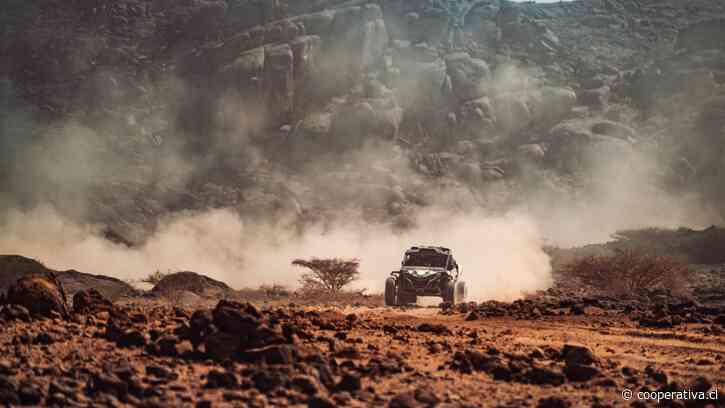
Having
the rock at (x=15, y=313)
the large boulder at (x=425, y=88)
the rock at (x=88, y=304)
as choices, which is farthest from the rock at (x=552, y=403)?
the large boulder at (x=425, y=88)

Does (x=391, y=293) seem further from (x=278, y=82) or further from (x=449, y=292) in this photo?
(x=278, y=82)

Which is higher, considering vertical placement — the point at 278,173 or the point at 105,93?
the point at 105,93

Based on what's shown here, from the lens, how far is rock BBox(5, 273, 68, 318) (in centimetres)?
1634

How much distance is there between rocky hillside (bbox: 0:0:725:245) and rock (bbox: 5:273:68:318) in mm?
77954

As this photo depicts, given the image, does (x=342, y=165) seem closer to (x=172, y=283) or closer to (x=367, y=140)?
(x=367, y=140)

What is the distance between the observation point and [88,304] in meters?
18.5

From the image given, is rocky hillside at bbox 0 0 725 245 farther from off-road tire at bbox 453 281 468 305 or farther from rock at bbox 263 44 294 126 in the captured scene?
off-road tire at bbox 453 281 468 305

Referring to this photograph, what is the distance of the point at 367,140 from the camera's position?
384 feet

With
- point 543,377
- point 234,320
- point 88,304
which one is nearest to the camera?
point 543,377

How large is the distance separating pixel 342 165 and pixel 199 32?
39.8m

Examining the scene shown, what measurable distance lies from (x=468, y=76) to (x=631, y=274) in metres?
78.1

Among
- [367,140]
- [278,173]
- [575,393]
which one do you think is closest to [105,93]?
[278,173]

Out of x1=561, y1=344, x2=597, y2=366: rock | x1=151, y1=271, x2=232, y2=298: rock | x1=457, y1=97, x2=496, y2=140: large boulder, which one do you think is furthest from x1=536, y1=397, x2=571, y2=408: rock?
x1=457, y1=97, x2=496, y2=140: large boulder

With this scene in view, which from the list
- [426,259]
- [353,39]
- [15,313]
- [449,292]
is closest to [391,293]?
[449,292]
